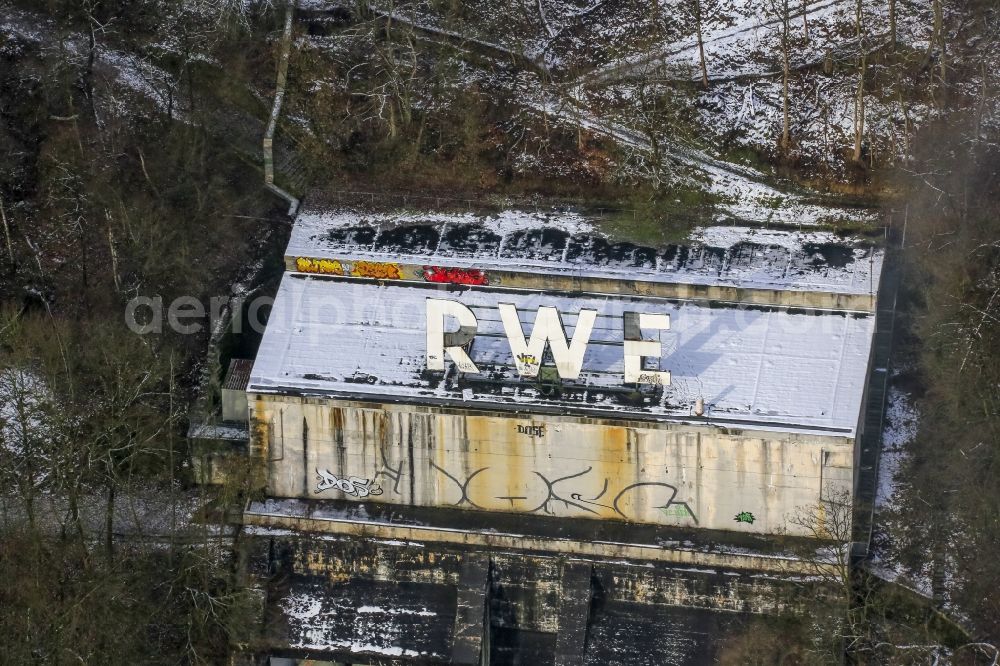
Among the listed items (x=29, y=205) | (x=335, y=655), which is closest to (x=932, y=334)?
(x=335, y=655)

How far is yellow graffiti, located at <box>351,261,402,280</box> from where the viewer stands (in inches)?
3344

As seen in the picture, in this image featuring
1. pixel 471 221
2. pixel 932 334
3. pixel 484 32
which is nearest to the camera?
pixel 932 334

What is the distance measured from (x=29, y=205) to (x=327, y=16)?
62.2ft

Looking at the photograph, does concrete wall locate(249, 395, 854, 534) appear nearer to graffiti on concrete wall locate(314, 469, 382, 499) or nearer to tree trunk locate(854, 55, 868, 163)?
graffiti on concrete wall locate(314, 469, 382, 499)

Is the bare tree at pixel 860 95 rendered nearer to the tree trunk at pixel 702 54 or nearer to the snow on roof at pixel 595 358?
the tree trunk at pixel 702 54

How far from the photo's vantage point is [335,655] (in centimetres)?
7850

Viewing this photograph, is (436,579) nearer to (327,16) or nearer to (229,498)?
(229,498)

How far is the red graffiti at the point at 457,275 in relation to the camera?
84438 mm

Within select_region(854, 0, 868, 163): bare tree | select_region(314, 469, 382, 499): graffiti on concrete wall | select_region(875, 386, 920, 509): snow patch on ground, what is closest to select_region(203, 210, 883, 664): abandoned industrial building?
select_region(314, 469, 382, 499): graffiti on concrete wall

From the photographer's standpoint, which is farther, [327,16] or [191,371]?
[327,16]

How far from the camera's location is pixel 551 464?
7925cm

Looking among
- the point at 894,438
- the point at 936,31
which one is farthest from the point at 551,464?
the point at 936,31

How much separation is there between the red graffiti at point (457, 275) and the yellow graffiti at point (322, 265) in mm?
4085

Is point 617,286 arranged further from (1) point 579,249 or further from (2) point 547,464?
(2) point 547,464
